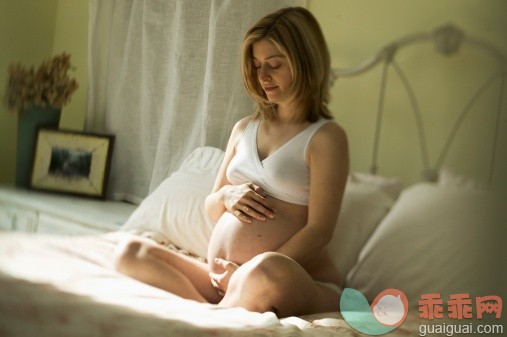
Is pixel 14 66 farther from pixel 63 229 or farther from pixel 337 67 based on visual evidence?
pixel 337 67

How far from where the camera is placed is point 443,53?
479 millimetres

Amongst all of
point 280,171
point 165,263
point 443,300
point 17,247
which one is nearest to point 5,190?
point 17,247

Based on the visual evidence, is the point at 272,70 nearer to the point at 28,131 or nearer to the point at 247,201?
the point at 247,201

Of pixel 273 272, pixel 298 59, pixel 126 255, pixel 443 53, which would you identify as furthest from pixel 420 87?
pixel 126 255

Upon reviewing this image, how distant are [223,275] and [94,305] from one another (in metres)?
0.15

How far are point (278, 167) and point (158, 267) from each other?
0.54ft

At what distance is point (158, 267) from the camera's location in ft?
2.06

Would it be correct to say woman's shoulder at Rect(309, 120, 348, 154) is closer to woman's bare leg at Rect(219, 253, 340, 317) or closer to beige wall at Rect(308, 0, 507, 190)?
beige wall at Rect(308, 0, 507, 190)

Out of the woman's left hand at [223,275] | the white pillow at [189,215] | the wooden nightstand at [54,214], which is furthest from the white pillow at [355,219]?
the wooden nightstand at [54,214]

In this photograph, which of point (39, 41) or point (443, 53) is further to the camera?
point (39, 41)

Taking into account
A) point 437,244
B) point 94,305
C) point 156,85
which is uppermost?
point 156,85

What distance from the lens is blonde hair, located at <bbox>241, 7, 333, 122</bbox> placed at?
1.84 ft

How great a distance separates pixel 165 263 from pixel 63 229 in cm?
11

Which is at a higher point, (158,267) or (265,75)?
(265,75)
